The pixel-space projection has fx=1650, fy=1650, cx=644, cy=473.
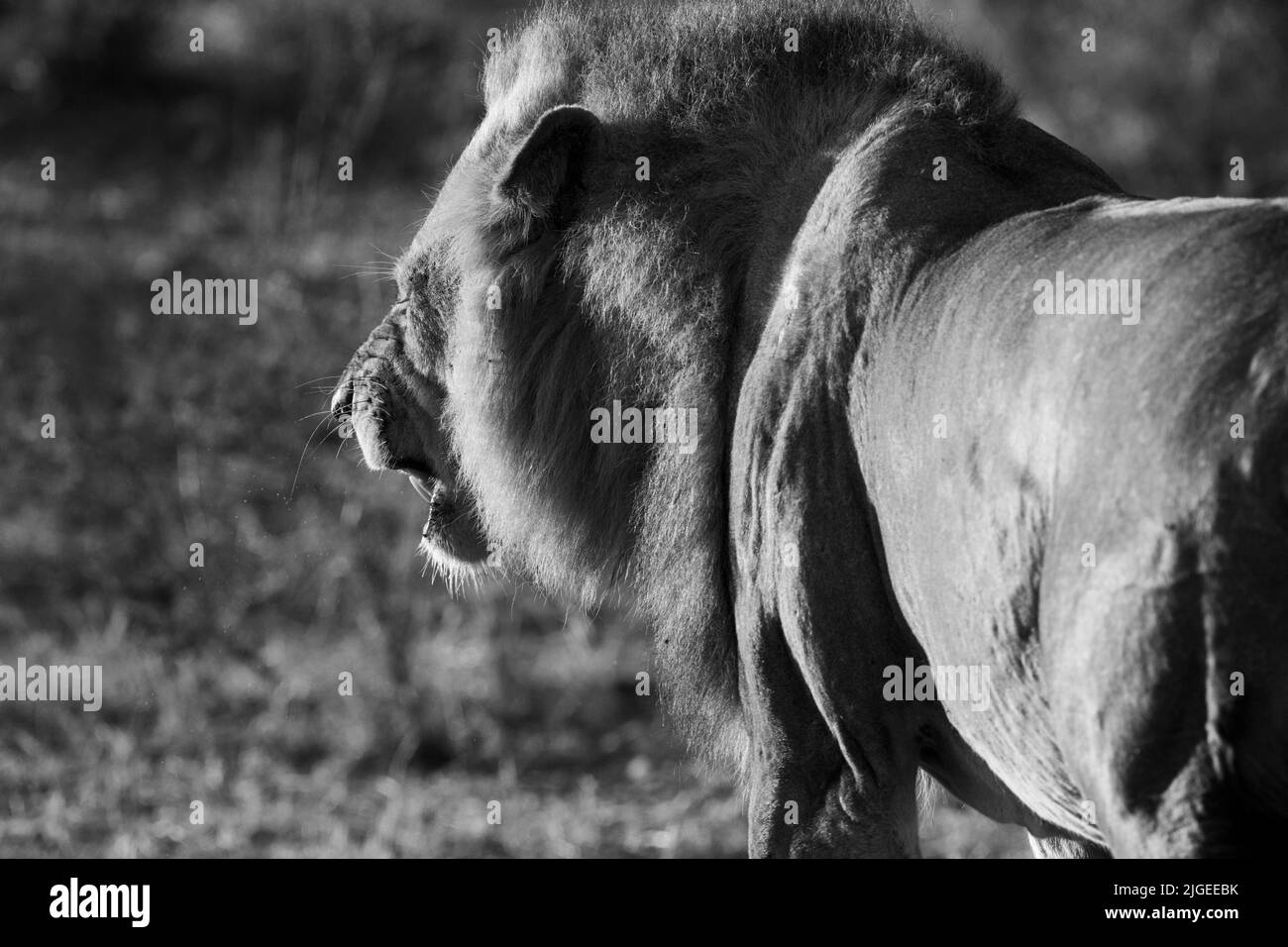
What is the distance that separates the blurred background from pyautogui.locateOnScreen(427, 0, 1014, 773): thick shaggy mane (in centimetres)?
48

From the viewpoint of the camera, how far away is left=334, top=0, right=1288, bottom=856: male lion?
8.67 ft

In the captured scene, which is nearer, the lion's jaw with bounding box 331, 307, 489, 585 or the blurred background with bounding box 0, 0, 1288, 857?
the lion's jaw with bounding box 331, 307, 489, 585

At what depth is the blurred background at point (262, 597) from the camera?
6.49 m

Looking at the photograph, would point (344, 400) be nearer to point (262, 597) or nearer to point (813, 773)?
point (813, 773)

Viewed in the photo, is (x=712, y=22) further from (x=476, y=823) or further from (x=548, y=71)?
(x=476, y=823)

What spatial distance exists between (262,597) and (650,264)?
4239 millimetres

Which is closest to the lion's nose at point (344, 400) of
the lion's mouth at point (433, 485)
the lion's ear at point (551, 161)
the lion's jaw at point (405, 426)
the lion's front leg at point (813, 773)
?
the lion's jaw at point (405, 426)

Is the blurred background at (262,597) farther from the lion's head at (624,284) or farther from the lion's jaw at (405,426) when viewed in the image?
the lion's jaw at (405,426)

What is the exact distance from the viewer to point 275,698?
291 inches

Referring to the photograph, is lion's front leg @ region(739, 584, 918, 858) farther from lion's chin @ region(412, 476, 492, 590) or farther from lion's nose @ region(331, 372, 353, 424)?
lion's nose @ region(331, 372, 353, 424)

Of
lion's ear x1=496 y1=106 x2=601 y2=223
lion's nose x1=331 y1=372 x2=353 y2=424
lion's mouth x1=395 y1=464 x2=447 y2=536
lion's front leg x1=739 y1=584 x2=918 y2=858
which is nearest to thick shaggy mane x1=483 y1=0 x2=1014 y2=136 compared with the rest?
lion's ear x1=496 y1=106 x2=601 y2=223

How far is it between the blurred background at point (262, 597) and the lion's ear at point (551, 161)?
99cm

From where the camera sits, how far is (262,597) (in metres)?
7.73
